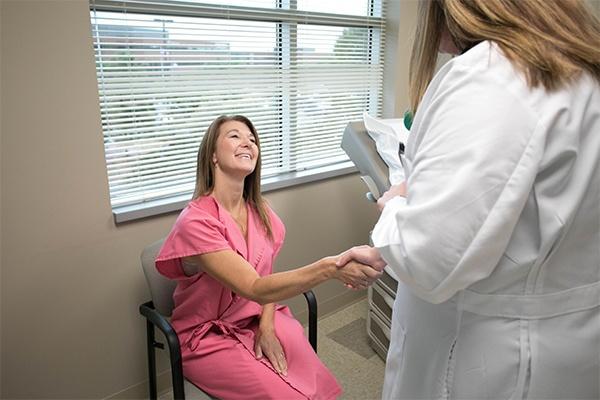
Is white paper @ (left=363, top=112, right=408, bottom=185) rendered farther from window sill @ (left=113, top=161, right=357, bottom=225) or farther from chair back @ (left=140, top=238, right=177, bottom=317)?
chair back @ (left=140, top=238, right=177, bottom=317)

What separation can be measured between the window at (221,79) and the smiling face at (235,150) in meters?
0.47

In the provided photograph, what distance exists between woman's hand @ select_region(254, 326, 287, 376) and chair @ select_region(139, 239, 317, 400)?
18cm

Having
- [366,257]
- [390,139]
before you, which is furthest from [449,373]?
[390,139]

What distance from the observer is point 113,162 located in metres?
1.90

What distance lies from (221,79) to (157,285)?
0.96m

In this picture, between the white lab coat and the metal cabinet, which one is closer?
the white lab coat

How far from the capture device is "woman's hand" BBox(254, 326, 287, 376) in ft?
5.09

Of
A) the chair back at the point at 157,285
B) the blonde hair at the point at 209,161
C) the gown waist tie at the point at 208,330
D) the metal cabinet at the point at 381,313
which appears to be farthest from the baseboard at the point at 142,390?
the metal cabinet at the point at 381,313

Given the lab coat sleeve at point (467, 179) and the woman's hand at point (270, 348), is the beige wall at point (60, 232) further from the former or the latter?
the lab coat sleeve at point (467, 179)

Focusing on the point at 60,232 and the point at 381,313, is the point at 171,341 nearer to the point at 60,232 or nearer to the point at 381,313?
the point at 60,232

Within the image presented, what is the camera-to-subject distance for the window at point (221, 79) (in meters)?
1.88

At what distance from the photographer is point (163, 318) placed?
5.25ft

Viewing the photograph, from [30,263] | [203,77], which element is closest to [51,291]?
[30,263]

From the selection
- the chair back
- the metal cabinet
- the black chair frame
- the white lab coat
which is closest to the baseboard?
the black chair frame
